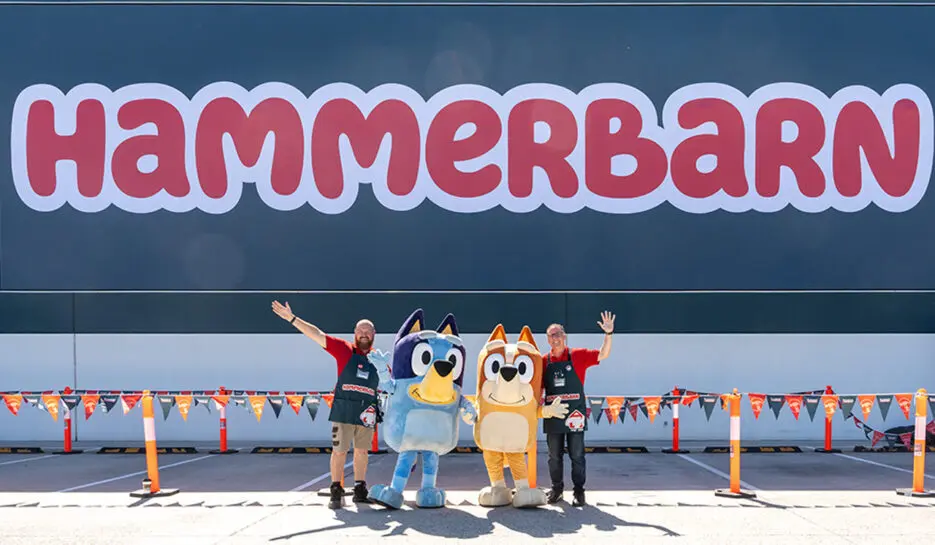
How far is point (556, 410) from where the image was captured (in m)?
8.06

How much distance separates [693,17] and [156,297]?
11.4 m

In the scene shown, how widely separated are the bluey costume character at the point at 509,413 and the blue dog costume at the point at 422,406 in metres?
0.28

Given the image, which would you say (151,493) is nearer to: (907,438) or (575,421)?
(575,421)

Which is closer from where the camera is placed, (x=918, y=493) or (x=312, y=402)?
(x=918, y=493)

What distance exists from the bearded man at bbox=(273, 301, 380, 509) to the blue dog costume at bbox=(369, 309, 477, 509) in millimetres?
271

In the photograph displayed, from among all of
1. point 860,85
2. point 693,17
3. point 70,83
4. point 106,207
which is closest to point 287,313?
point 106,207

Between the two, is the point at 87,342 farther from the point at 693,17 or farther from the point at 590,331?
the point at 693,17

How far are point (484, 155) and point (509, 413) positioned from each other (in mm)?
7024

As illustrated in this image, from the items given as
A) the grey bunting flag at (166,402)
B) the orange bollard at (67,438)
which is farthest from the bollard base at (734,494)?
the orange bollard at (67,438)

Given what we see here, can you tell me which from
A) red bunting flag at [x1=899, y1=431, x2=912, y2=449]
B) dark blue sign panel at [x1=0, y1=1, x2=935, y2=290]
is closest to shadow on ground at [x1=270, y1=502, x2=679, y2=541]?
dark blue sign panel at [x1=0, y1=1, x2=935, y2=290]

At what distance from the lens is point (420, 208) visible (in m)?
14.0

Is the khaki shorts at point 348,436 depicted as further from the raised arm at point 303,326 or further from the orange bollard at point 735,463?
the orange bollard at point 735,463

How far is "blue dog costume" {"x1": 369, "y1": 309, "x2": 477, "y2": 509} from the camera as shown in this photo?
7.85 m

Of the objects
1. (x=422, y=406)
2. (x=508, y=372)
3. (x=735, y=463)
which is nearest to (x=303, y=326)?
(x=422, y=406)
